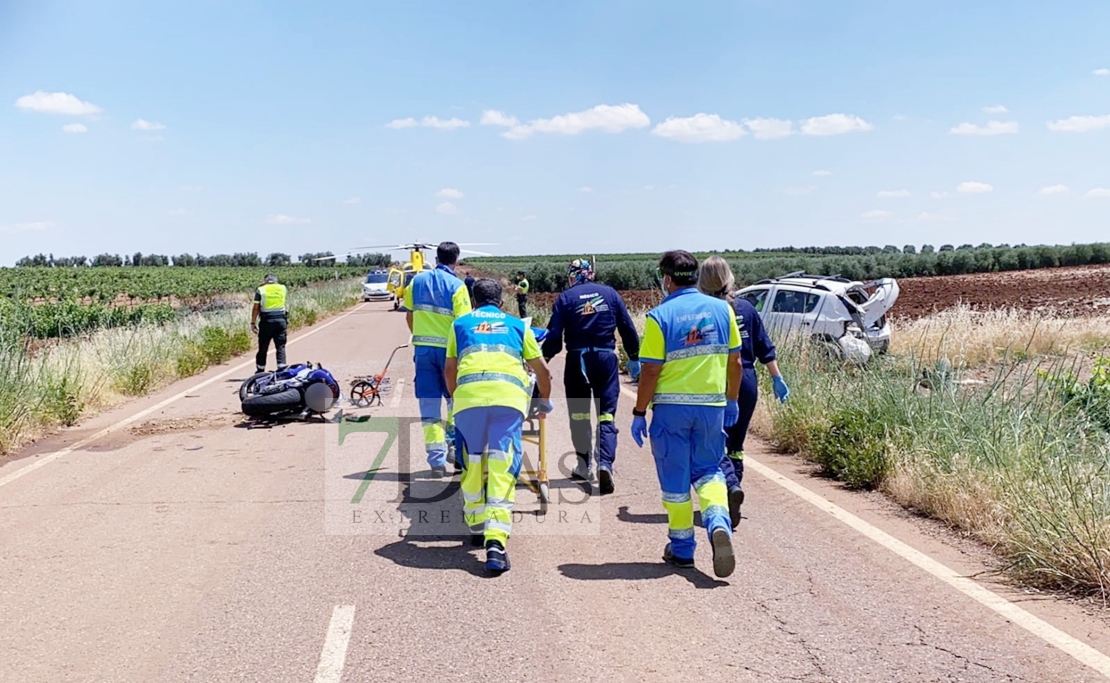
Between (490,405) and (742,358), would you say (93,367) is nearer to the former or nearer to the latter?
(490,405)

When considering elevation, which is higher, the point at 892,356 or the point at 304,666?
the point at 892,356

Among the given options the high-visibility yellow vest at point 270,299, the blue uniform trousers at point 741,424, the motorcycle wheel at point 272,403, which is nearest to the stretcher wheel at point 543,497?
the blue uniform trousers at point 741,424

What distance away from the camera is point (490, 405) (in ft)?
19.4

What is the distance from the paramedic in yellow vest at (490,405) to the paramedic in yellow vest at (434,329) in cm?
173

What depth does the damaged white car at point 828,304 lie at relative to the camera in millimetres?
14547

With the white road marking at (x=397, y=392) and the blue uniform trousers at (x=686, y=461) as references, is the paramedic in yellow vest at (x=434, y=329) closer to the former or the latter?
the blue uniform trousers at (x=686, y=461)

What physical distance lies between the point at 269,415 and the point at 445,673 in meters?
7.69

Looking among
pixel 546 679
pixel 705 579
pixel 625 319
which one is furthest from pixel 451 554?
pixel 625 319

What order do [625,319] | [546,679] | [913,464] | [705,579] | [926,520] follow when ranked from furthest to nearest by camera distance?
[625,319] < [913,464] < [926,520] < [705,579] < [546,679]

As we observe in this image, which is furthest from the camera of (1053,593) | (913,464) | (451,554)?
(913,464)

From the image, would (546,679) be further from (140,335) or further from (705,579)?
(140,335)

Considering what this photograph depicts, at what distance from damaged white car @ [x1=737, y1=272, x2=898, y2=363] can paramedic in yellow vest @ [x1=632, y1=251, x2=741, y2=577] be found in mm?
8479

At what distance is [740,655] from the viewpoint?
4.35 m

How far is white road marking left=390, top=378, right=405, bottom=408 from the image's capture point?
1277 centimetres
